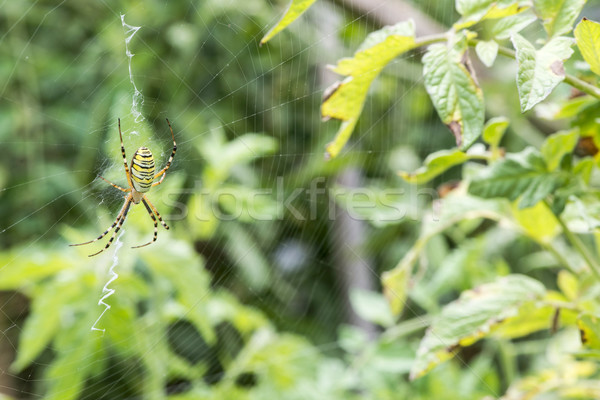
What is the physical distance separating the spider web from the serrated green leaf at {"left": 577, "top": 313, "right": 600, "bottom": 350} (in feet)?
3.47

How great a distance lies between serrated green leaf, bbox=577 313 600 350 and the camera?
77 cm

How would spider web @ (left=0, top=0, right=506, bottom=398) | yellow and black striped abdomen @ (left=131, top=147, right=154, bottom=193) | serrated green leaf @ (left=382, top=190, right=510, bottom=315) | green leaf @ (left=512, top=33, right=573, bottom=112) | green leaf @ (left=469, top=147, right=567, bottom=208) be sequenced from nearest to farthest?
1. green leaf @ (left=512, top=33, right=573, bottom=112)
2. green leaf @ (left=469, top=147, right=567, bottom=208)
3. serrated green leaf @ (left=382, top=190, right=510, bottom=315)
4. yellow and black striped abdomen @ (left=131, top=147, right=154, bottom=193)
5. spider web @ (left=0, top=0, right=506, bottom=398)

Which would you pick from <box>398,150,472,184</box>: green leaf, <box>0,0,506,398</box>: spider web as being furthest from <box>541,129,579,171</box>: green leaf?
<box>0,0,506,398</box>: spider web

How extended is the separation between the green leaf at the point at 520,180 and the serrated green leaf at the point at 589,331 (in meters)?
0.19

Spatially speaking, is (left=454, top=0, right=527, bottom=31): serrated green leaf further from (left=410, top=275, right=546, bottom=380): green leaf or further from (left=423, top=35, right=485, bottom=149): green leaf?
(left=410, top=275, right=546, bottom=380): green leaf

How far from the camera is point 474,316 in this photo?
33.7 inches

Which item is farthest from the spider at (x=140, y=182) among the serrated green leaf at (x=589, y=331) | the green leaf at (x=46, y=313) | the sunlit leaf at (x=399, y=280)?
the serrated green leaf at (x=589, y=331)

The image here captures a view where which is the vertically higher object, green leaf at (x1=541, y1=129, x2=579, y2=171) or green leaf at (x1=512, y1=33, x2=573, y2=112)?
green leaf at (x1=512, y1=33, x2=573, y2=112)

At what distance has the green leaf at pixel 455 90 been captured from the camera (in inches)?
24.8

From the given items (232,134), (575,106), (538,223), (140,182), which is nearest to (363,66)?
(575,106)

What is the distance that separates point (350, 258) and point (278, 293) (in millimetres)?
476

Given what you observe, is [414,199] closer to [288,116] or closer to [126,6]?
[288,116]

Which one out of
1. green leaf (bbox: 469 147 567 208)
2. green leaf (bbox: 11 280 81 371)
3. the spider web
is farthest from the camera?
the spider web

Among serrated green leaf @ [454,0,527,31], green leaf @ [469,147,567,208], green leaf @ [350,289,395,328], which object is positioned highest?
serrated green leaf @ [454,0,527,31]
